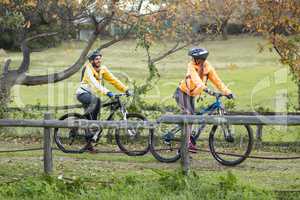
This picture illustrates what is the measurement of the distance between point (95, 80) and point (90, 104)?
635 millimetres

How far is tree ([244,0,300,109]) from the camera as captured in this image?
14.2 metres

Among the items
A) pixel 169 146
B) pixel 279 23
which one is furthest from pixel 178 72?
pixel 169 146

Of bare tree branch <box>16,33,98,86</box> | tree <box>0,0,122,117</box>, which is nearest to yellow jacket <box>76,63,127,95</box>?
tree <box>0,0,122,117</box>

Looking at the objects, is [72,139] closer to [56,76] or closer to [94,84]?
[94,84]

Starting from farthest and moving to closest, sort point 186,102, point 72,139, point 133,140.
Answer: point 133,140 < point 72,139 < point 186,102

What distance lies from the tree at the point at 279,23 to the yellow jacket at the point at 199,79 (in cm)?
418

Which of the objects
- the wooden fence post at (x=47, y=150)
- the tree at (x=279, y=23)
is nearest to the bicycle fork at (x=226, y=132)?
the wooden fence post at (x=47, y=150)

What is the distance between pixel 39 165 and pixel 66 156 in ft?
3.44

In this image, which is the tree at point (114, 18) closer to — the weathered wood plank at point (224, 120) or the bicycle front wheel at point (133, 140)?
the bicycle front wheel at point (133, 140)

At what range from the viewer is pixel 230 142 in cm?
1142

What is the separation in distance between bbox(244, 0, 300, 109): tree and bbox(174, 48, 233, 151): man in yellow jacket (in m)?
4.18

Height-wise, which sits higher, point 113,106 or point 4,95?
point 4,95

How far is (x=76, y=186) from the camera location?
846cm

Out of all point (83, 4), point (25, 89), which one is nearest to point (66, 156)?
point (83, 4)
